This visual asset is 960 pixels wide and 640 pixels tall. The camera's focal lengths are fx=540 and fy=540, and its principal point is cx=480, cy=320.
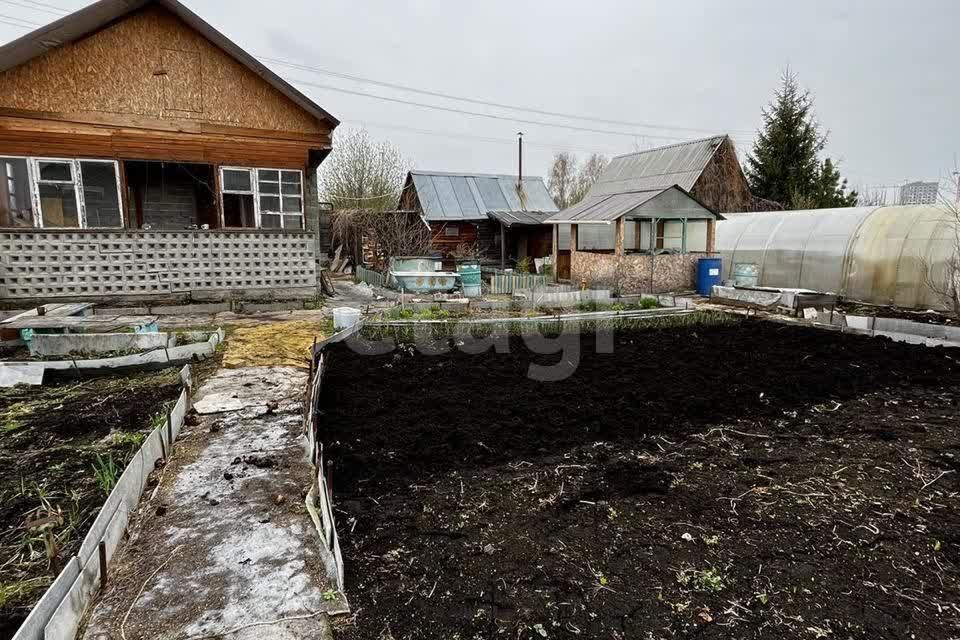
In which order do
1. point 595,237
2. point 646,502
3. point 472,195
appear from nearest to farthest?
point 646,502
point 595,237
point 472,195

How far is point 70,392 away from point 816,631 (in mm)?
6107

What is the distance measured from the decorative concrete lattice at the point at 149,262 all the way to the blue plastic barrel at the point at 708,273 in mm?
9254

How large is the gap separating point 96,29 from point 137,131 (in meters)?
1.68

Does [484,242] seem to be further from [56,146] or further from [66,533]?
[66,533]

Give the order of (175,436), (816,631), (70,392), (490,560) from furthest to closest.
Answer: (70,392)
(175,436)
(490,560)
(816,631)

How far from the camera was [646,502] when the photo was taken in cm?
329

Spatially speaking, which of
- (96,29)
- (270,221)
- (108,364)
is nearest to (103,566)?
(108,364)

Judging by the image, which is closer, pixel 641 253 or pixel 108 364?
pixel 108 364

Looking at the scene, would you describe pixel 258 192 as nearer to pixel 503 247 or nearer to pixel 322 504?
pixel 322 504

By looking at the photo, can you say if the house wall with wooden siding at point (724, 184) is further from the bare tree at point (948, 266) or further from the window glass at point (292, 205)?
the window glass at point (292, 205)

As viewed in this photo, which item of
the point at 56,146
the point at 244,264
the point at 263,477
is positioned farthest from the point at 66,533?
the point at 56,146

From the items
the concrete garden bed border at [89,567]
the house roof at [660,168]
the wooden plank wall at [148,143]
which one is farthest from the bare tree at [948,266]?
the concrete garden bed border at [89,567]

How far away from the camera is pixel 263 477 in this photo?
354 cm

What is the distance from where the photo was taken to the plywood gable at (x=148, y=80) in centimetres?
908
